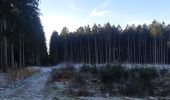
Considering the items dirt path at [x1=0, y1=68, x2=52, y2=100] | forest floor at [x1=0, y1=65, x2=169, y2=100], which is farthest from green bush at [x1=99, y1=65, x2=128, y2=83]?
dirt path at [x1=0, y1=68, x2=52, y2=100]

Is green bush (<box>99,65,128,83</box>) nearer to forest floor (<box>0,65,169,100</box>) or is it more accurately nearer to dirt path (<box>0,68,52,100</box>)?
forest floor (<box>0,65,169,100</box>)

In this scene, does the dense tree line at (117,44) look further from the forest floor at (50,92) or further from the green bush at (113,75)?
the forest floor at (50,92)

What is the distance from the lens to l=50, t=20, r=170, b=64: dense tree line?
113 m

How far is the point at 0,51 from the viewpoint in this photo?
2055 inches

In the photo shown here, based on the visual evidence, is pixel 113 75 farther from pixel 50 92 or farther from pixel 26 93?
pixel 26 93

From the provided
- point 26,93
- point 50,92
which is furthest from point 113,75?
point 26,93

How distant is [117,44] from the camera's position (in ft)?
384

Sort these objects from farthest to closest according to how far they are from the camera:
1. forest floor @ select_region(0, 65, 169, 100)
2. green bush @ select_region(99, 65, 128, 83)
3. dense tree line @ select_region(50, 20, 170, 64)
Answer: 1. dense tree line @ select_region(50, 20, 170, 64)
2. green bush @ select_region(99, 65, 128, 83)
3. forest floor @ select_region(0, 65, 169, 100)

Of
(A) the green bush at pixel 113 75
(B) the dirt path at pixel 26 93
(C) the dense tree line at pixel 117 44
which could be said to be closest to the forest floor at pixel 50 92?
(B) the dirt path at pixel 26 93

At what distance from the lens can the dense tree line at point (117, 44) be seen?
113m

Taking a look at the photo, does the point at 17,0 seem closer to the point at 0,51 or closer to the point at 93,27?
the point at 0,51

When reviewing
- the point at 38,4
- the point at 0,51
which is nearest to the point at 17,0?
the point at 38,4

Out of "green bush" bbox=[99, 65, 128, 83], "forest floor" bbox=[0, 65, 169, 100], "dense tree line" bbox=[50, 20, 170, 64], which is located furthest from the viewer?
"dense tree line" bbox=[50, 20, 170, 64]

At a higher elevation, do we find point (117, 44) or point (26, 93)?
point (117, 44)
